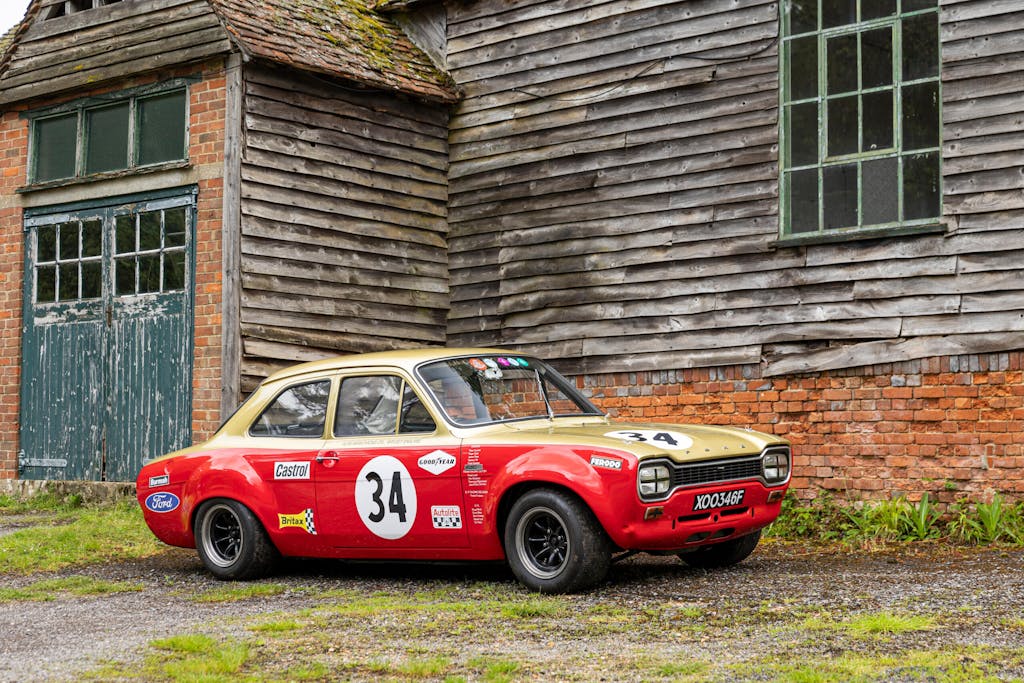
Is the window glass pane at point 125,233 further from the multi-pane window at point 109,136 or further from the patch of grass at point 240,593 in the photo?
the patch of grass at point 240,593

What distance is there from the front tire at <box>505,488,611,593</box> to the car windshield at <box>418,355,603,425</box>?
773mm

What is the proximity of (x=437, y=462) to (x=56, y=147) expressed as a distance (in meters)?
8.00

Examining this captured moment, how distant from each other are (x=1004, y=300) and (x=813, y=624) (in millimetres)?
4692

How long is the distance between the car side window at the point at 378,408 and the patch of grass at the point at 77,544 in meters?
2.71

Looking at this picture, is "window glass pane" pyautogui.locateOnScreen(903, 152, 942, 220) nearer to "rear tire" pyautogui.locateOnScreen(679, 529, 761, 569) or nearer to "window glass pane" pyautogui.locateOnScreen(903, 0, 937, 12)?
"window glass pane" pyautogui.locateOnScreen(903, 0, 937, 12)

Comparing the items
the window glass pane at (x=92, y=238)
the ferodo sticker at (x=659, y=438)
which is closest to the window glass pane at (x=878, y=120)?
the ferodo sticker at (x=659, y=438)

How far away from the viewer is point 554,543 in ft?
22.6

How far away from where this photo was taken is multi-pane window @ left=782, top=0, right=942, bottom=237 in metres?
10.0

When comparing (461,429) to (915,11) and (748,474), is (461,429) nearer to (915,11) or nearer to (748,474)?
(748,474)

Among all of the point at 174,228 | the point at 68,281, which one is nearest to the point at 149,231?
Result: the point at 174,228

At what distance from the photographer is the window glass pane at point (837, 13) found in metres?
10.5

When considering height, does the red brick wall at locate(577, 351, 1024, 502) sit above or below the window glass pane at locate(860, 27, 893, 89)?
below

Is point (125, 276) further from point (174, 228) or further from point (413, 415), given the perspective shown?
point (413, 415)

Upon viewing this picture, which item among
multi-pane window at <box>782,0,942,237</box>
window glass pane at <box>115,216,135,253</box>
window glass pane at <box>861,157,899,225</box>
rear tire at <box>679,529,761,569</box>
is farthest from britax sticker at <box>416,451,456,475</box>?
window glass pane at <box>115,216,135,253</box>
